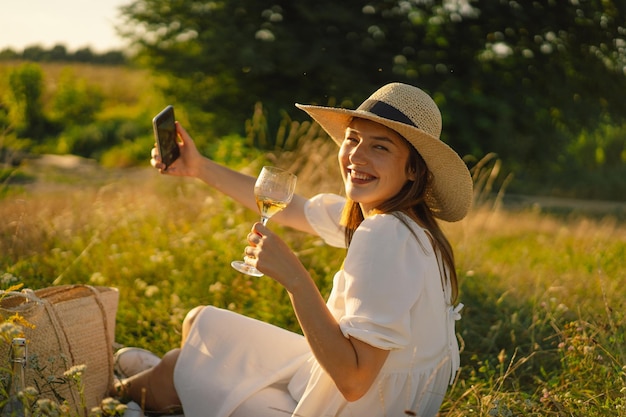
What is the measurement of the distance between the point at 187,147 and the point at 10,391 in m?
1.30

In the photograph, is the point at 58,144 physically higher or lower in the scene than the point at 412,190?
lower

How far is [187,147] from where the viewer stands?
10.7 feet

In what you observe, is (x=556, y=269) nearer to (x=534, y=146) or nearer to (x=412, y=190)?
(x=412, y=190)

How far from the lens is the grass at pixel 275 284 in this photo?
3.65 meters

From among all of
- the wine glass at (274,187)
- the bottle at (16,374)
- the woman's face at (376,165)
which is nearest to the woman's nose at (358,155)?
the woman's face at (376,165)

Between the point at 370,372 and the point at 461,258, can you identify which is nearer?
the point at 370,372

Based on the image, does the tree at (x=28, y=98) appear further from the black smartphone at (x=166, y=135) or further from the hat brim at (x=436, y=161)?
the hat brim at (x=436, y=161)

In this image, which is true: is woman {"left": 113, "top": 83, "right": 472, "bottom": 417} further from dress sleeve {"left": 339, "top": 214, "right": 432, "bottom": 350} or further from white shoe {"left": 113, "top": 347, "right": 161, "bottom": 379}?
white shoe {"left": 113, "top": 347, "right": 161, "bottom": 379}

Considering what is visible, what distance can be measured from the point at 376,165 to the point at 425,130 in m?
0.21

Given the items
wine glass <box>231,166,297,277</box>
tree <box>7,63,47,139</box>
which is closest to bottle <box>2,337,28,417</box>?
wine glass <box>231,166,297,277</box>

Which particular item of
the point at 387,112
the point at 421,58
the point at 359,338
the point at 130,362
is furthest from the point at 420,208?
the point at 421,58

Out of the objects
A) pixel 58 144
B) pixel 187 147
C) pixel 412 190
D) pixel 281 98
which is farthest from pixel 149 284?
pixel 58 144

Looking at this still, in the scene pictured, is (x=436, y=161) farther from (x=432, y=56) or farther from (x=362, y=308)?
(x=432, y=56)

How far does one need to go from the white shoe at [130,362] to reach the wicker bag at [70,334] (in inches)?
13.0
